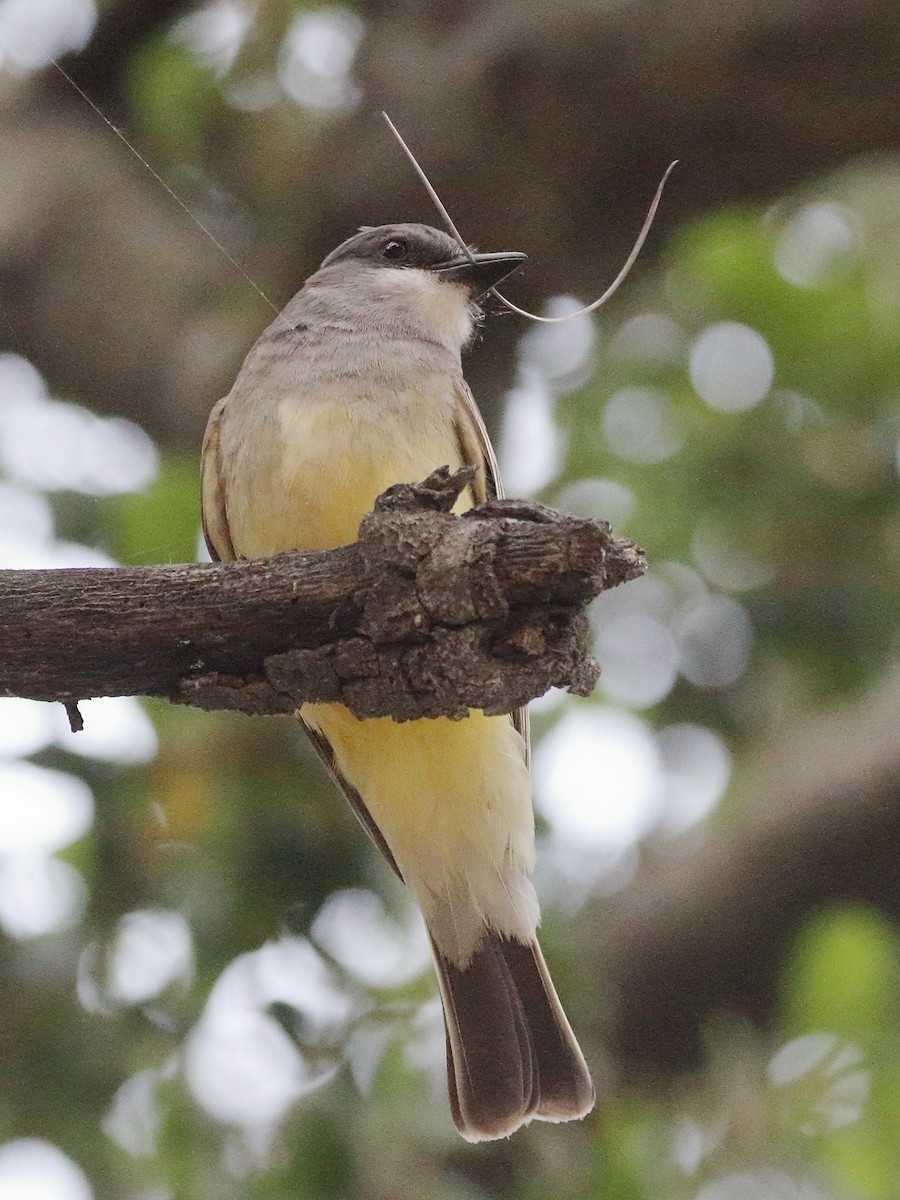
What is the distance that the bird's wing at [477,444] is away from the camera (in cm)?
292

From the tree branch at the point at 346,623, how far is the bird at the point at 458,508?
2.06 ft

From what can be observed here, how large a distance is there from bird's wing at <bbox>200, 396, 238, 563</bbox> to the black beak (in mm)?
517

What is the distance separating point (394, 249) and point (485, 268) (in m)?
0.28

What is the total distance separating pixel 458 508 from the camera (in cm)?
275

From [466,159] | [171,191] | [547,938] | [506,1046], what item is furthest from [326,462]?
[547,938]

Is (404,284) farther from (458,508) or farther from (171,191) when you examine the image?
(171,191)

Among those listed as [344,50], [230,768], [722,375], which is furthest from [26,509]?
[722,375]

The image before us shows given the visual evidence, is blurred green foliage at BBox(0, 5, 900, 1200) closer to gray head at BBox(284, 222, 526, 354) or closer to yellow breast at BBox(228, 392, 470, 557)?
yellow breast at BBox(228, 392, 470, 557)

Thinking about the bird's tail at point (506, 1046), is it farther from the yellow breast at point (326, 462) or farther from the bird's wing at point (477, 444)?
the yellow breast at point (326, 462)

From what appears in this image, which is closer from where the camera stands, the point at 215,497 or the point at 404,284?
the point at 215,497

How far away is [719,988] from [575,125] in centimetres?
269

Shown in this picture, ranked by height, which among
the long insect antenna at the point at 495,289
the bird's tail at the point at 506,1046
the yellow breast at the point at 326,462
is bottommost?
the bird's tail at the point at 506,1046

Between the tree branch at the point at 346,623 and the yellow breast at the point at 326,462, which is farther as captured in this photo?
the yellow breast at the point at 326,462

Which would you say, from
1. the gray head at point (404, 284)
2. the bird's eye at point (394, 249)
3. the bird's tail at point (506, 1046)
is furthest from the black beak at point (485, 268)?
the bird's tail at point (506, 1046)
